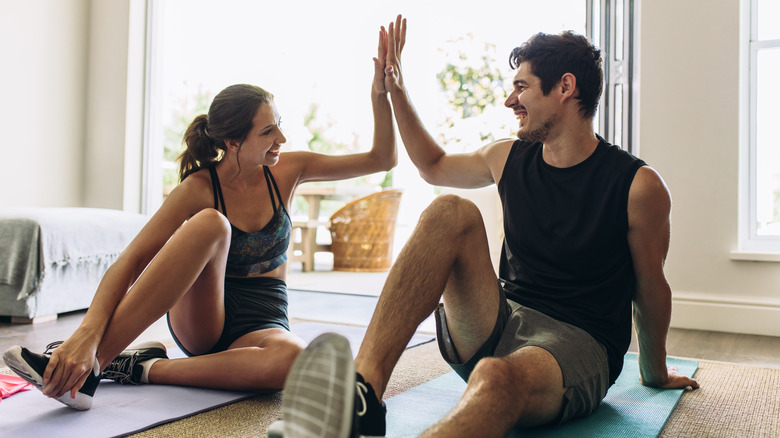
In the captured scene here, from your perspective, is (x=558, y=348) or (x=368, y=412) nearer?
(x=368, y=412)

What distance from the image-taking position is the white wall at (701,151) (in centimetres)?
295

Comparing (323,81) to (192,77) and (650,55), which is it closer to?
(192,77)

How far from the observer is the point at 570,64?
59.4 inches

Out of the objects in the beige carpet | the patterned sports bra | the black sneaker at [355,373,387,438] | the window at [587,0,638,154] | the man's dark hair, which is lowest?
the beige carpet

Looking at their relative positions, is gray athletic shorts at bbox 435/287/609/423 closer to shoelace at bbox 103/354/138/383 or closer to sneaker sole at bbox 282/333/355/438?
sneaker sole at bbox 282/333/355/438

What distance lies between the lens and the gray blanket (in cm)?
280

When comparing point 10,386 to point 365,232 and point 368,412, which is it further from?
point 365,232

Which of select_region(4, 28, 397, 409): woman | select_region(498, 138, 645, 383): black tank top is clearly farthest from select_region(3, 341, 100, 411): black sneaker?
select_region(498, 138, 645, 383): black tank top

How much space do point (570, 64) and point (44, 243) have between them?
2.43 metres

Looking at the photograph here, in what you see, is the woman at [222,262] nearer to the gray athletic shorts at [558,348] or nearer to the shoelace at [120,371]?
the shoelace at [120,371]

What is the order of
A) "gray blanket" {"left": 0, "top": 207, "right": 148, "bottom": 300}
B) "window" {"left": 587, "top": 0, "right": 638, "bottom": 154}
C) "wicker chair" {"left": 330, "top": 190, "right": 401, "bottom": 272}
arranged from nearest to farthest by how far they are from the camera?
"gray blanket" {"left": 0, "top": 207, "right": 148, "bottom": 300} → "window" {"left": 587, "top": 0, "right": 638, "bottom": 154} → "wicker chair" {"left": 330, "top": 190, "right": 401, "bottom": 272}

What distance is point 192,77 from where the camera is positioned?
22.8 feet

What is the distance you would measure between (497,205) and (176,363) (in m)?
Answer: 2.12

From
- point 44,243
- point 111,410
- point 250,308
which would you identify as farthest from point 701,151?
point 44,243
